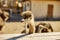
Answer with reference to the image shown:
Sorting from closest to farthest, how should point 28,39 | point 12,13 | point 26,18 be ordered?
point 28,39 → point 26,18 → point 12,13

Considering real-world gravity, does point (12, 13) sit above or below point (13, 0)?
below

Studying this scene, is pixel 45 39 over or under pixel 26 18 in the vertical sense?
under

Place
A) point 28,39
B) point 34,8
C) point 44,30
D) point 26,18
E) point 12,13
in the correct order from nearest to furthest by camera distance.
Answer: point 28,39 < point 26,18 < point 44,30 < point 34,8 < point 12,13

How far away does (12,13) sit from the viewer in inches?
234

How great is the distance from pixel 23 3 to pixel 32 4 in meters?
0.63

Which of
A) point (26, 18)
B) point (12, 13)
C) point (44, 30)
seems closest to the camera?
point (26, 18)

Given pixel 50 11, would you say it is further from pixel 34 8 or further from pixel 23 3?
pixel 23 3

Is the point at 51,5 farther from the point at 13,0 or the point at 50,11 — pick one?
the point at 13,0

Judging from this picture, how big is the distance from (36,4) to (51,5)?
1.68 ft

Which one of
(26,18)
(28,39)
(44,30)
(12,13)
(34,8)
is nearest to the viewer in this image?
(28,39)

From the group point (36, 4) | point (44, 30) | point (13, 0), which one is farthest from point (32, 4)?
point (44, 30)

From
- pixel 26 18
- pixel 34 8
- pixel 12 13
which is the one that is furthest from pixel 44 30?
pixel 12 13

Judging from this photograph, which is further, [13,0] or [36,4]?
[13,0]

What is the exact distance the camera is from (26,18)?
0.97 meters
